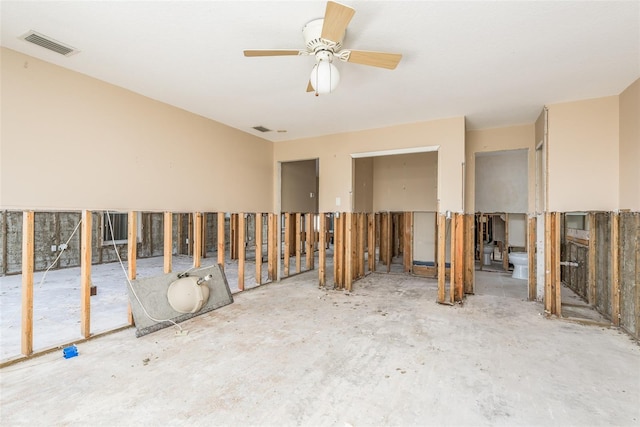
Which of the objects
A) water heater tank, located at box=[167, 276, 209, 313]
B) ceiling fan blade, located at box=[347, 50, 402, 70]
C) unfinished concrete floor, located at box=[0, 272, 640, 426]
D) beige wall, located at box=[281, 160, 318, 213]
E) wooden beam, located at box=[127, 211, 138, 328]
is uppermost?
ceiling fan blade, located at box=[347, 50, 402, 70]

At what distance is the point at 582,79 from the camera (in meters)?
3.23

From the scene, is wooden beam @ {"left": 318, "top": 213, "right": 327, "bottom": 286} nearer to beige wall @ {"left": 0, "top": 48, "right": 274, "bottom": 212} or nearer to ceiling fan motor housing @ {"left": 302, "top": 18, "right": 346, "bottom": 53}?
beige wall @ {"left": 0, "top": 48, "right": 274, "bottom": 212}

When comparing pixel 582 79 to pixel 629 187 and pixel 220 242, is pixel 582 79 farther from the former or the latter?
pixel 220 242

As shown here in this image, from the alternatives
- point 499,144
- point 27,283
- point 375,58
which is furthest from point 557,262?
point 27,283

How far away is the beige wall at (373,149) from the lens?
462 cm

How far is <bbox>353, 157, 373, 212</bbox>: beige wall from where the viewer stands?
6928 millimetres

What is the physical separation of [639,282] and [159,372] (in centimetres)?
429

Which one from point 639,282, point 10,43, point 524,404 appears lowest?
point 524,404

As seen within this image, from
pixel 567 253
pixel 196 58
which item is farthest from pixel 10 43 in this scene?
pixel 567 253

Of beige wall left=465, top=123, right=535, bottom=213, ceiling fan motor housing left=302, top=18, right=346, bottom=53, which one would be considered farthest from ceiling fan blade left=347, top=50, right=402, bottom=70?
beige wall left=465, top=123, right=535, bottom=213

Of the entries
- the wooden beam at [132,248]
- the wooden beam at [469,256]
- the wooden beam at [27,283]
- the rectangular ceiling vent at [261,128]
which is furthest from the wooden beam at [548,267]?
the wooden beam at [27,283]

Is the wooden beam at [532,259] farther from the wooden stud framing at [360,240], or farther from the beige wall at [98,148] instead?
the beige wall at [98,148]

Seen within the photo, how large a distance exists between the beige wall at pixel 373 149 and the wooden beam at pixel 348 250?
682 mm

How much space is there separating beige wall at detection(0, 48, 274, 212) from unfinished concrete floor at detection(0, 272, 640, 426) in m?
1.57
